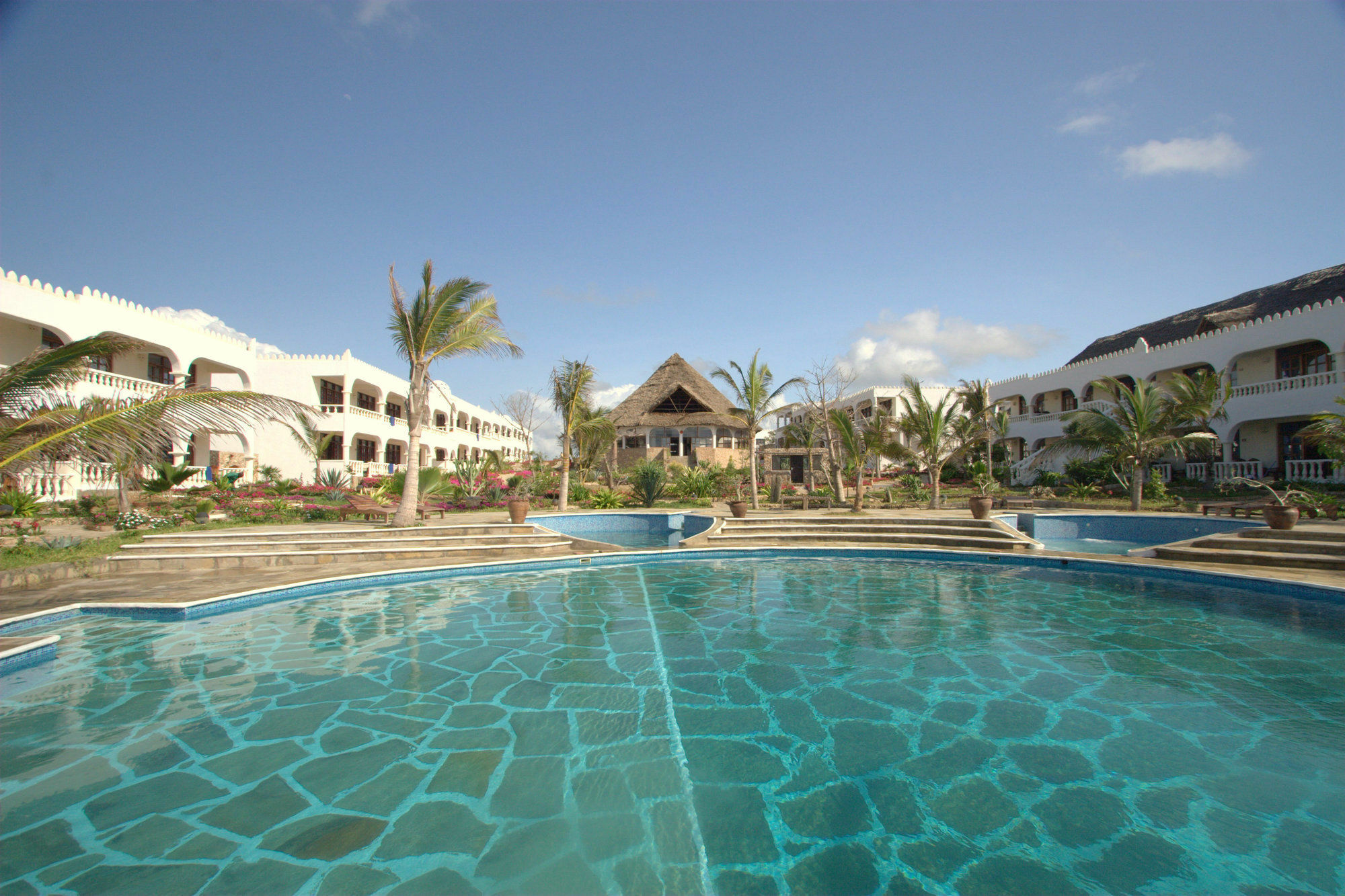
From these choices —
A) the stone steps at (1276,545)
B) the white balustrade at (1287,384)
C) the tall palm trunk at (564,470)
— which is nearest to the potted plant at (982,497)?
the stone steps at (1276,545)

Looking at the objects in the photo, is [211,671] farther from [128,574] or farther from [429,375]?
[429,375]

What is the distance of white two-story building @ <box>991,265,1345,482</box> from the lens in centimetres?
1605

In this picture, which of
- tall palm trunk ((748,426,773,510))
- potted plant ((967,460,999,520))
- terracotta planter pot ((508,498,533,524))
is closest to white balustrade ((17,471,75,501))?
terracotta planter pot ((508,498,533,524))

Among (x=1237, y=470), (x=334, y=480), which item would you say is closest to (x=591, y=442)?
(x=334, y=480)

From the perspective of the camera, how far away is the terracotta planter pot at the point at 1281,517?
9.36 m

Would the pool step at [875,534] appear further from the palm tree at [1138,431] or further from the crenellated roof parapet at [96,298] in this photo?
the crenellated roof parapet at [96,298]

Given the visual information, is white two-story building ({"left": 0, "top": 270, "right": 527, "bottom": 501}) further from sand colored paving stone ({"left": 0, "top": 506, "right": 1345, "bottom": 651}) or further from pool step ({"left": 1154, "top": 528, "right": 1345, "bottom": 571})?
pool step ({"left": 1154, "top": 528, "right": 1345, "bottom": 571})

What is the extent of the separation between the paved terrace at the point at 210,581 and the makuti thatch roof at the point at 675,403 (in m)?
19.5

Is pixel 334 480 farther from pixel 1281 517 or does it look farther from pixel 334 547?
pixel 1281 517

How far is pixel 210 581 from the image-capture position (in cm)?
828

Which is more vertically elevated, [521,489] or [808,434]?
[808,434]

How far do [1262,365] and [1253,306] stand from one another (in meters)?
3.53

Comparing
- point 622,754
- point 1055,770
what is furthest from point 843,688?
point 622,754

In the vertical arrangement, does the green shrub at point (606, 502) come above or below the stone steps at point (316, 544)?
above
